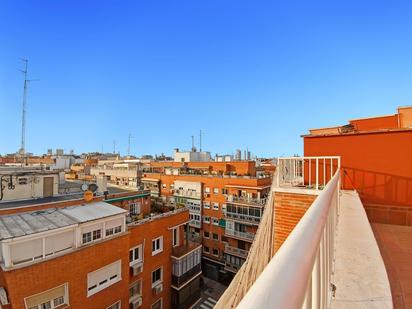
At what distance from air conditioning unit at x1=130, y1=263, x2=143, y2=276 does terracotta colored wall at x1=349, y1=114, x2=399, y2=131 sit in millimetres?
10239

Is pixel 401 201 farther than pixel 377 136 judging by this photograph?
No

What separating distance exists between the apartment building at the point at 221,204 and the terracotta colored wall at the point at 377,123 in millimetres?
12755

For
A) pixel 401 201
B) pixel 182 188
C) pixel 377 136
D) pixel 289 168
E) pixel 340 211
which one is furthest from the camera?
pixel 182 188

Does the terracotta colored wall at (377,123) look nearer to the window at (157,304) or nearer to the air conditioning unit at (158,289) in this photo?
the air conditioning unit at (158,289)

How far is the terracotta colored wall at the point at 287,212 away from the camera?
13.9 ft

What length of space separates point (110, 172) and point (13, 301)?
837 inches

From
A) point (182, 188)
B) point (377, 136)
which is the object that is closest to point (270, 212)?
point (377, 136)

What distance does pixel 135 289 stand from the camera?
37.2ft

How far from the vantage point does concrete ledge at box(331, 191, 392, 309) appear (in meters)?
1.54

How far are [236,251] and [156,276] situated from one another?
10254mm

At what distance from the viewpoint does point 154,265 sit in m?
12.4

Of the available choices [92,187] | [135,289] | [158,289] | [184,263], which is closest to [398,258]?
[135,289]

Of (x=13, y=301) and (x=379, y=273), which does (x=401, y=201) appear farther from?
(x=13, y=301)

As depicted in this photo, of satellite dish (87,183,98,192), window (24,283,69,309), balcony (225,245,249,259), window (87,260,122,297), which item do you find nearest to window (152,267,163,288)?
window (87,260,122,297)
